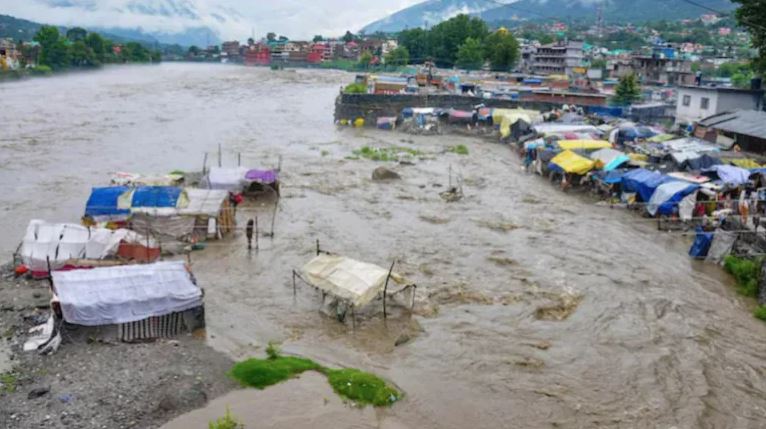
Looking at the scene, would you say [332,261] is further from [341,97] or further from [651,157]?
[341,97]

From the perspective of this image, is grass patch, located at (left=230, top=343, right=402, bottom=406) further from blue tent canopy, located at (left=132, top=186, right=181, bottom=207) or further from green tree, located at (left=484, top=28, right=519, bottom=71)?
green tree, located at (left=484, top=28, right=519, bottom=71)

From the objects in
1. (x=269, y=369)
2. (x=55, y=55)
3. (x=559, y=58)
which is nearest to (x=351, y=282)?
(x=269, y=369)

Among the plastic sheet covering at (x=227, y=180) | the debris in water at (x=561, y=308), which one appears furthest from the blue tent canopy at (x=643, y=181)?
the plastic sheet covering at (x=227, y=180)

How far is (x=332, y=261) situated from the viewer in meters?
14.3

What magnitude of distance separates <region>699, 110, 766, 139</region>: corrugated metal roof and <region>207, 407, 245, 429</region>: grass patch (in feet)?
77.9

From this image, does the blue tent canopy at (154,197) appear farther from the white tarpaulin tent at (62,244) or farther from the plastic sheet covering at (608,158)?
the plastic sheet covering at (608,158)

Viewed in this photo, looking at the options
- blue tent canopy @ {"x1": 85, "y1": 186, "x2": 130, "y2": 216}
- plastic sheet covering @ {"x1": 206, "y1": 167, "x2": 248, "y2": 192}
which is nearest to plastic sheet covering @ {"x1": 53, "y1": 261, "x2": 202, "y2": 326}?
blue tent canopy @ {"x1": 85, "y1": 186, "x2": 130, "y2": 216}

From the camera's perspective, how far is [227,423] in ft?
32.0

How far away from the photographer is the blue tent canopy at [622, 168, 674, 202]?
843 inches

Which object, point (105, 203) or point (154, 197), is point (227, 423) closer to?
point (154, 197)

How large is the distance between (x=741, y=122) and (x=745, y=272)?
1444 centimetres

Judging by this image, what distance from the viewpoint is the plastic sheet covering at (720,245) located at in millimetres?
16719

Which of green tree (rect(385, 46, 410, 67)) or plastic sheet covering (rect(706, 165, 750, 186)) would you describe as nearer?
plastic sheet covering (rect(706, 165, 750, 186))

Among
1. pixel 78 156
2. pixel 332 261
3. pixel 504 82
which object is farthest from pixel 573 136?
pixel 504 82
